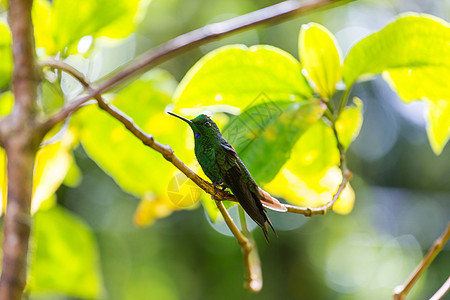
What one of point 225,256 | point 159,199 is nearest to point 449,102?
point 159,199

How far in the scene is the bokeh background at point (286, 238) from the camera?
64.3 inches

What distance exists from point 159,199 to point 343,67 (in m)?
0.19

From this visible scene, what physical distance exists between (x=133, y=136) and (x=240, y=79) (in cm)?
13

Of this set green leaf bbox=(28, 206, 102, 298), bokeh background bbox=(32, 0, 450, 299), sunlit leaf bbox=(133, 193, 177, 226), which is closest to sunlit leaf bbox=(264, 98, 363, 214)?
sunlit leaf bbox=(133, 193, 177, 226)

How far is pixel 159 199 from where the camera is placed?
1.35 ft

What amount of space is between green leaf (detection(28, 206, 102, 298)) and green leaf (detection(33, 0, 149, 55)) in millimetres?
178

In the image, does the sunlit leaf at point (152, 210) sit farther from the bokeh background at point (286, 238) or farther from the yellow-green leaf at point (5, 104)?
the bokeh background at point (286, 238)

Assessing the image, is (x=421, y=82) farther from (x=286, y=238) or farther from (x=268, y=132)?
(x=286, y=238)

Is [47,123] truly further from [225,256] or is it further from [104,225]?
[104,225]

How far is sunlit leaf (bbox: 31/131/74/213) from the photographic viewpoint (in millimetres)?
365

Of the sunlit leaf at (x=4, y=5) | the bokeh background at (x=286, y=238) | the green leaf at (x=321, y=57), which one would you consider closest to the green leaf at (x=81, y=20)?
the sunlit leaf at (x=4, y=5)

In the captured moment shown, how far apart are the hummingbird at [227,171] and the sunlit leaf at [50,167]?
18 cm

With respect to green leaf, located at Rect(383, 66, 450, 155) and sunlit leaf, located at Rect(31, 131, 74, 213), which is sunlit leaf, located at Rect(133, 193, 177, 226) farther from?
green leaf, located at Rect(383, 66, 450, 155)

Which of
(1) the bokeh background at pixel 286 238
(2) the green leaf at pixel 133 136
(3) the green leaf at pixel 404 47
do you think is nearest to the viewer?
(3) the green leaf at pixel 404 47
